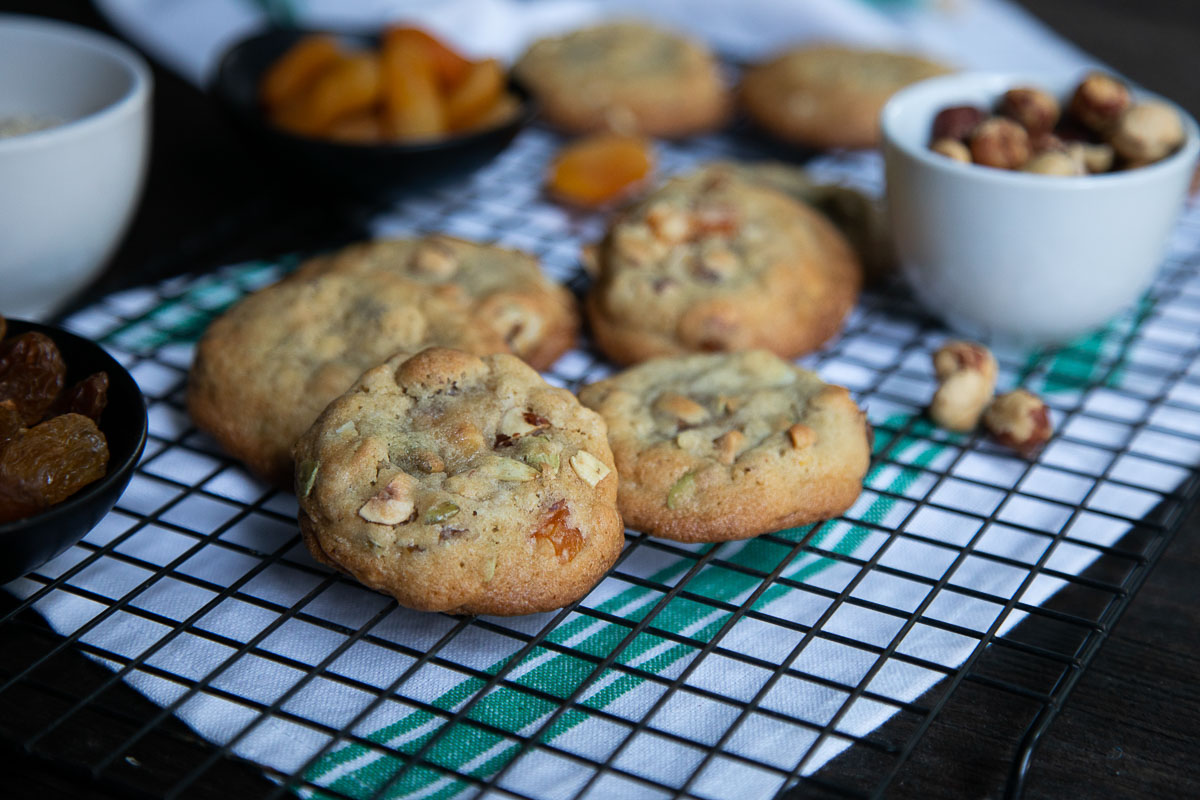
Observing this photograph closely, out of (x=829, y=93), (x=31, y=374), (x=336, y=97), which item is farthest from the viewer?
(x=829, y=93)

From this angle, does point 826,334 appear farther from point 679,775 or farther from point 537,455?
point 679,775

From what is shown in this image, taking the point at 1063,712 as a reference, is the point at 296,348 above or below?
above

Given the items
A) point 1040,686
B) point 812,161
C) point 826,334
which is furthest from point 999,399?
point 812,161

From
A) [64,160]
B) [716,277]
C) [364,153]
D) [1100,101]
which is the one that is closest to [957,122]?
[1100,101]

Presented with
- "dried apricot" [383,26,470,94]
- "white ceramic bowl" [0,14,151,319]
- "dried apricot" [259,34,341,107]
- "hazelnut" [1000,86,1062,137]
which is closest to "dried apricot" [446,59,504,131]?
"dried apricot" [383,26,470,94]

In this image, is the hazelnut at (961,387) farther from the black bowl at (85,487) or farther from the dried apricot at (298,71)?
the dried apricot at (298,71)

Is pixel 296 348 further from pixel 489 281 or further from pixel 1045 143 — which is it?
pixel 1045 143
